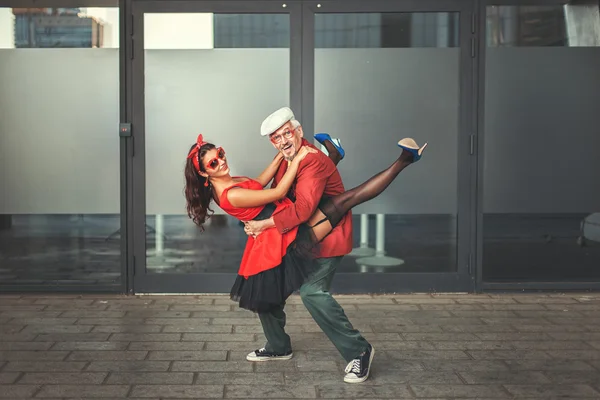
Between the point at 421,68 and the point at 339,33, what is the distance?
751 mm

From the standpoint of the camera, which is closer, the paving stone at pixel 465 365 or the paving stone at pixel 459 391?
the paving stone at pixel 459 391

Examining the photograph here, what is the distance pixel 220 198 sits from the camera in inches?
177

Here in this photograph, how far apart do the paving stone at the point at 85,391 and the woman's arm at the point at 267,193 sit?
1170mm

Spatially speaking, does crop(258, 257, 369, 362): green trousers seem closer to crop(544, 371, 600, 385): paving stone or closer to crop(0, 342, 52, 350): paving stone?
crop(544, 371, 600, 385): paving stone

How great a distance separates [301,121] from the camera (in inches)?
270

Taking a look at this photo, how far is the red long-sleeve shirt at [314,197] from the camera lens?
14.3ft

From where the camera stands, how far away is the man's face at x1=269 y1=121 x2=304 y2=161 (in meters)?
4.38

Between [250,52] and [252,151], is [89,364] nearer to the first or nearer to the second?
[252,151]

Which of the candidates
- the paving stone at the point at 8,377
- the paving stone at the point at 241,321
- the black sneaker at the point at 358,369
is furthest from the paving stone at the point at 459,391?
the paving stone at the point at 8,377

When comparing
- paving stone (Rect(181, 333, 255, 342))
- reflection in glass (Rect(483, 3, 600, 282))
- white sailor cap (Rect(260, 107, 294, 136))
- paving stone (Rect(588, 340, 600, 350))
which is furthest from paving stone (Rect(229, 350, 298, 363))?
reflection in glass (Rect(483, 3, 600, 282))

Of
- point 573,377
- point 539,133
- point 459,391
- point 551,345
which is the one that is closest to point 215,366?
point 459,391

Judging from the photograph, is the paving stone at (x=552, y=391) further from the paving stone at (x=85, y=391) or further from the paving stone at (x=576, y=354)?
the paving stone at (x=85, y=391)

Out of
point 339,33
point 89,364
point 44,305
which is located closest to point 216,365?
point 89,364

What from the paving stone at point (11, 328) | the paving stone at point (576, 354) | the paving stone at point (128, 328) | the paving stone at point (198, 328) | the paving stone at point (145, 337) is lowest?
the paving stone at point (576, 354)
